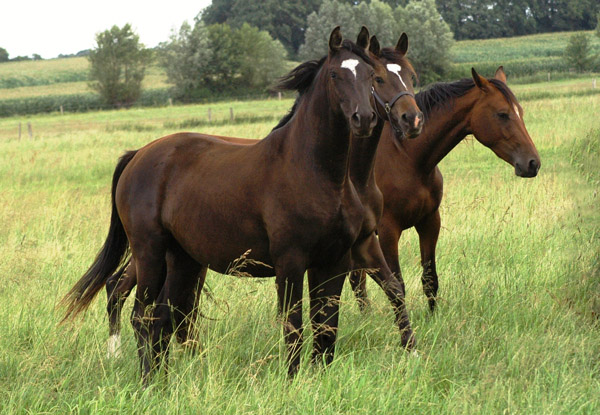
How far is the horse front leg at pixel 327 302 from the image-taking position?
4098mm

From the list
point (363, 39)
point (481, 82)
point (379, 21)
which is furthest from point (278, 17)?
point (363, 39)

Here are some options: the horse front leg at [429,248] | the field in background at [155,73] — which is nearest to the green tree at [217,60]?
the field in background at [155,73]

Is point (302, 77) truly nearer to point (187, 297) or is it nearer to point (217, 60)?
point (187, 297)

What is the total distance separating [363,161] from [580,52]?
56.1 m

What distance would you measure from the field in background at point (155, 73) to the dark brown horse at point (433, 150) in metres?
48.7

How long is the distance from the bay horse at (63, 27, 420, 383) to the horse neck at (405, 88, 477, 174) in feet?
3.72

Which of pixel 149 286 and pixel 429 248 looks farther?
pixel 429 248

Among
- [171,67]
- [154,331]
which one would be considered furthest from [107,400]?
[171,67]

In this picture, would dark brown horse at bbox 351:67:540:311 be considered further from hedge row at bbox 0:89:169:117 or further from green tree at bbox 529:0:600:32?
→ green tree at bbox 529:0:600:32

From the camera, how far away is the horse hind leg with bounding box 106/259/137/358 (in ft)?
16.4

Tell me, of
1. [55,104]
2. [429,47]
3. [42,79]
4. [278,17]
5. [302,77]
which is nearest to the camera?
[302,77]

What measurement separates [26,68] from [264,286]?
94.8 metres

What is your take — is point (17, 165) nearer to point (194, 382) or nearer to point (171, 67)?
point (194, 382)

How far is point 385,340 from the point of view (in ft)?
15.0
